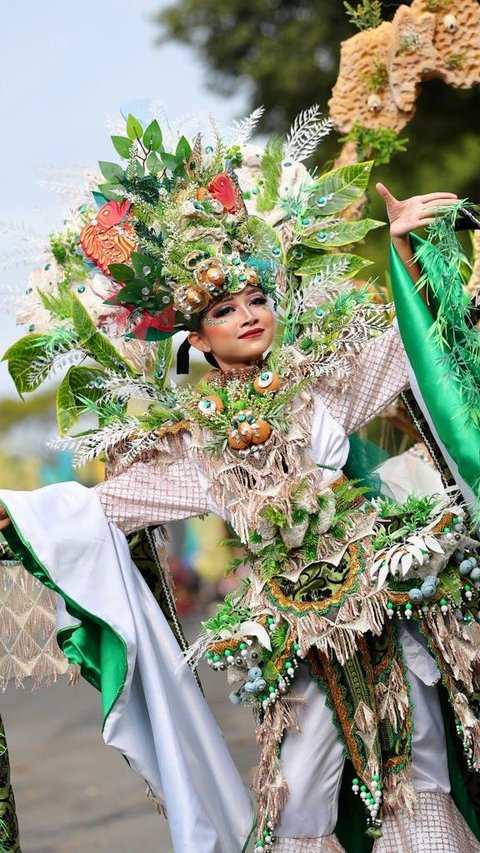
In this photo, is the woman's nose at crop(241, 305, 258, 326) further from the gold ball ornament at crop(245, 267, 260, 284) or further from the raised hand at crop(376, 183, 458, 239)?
the raised hand at crop(376, 183, 458, 239)

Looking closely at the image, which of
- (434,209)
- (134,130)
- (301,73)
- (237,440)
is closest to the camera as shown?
(434,209)

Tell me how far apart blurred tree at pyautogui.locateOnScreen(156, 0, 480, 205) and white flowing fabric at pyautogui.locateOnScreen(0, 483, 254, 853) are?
6679 millimetres

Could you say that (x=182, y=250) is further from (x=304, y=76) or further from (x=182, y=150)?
(x=304, y=76)

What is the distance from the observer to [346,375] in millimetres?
3762

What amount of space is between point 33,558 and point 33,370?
2.29 feet

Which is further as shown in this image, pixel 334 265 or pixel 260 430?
pixel 334 265

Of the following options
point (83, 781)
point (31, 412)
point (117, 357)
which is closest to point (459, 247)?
point (117, 357)

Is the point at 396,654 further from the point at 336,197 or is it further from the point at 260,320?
the point at 336,197

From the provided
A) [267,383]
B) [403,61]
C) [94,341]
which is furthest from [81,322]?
[403,61]

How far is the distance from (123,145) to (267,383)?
2.71 ft

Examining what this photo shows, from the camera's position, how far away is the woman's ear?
389 centimetres

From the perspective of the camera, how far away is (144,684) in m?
3.82

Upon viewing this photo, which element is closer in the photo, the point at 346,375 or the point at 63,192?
the point at 346,375

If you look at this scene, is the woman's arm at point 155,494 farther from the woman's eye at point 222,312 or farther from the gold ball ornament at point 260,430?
the woman's eye at point 222,312
